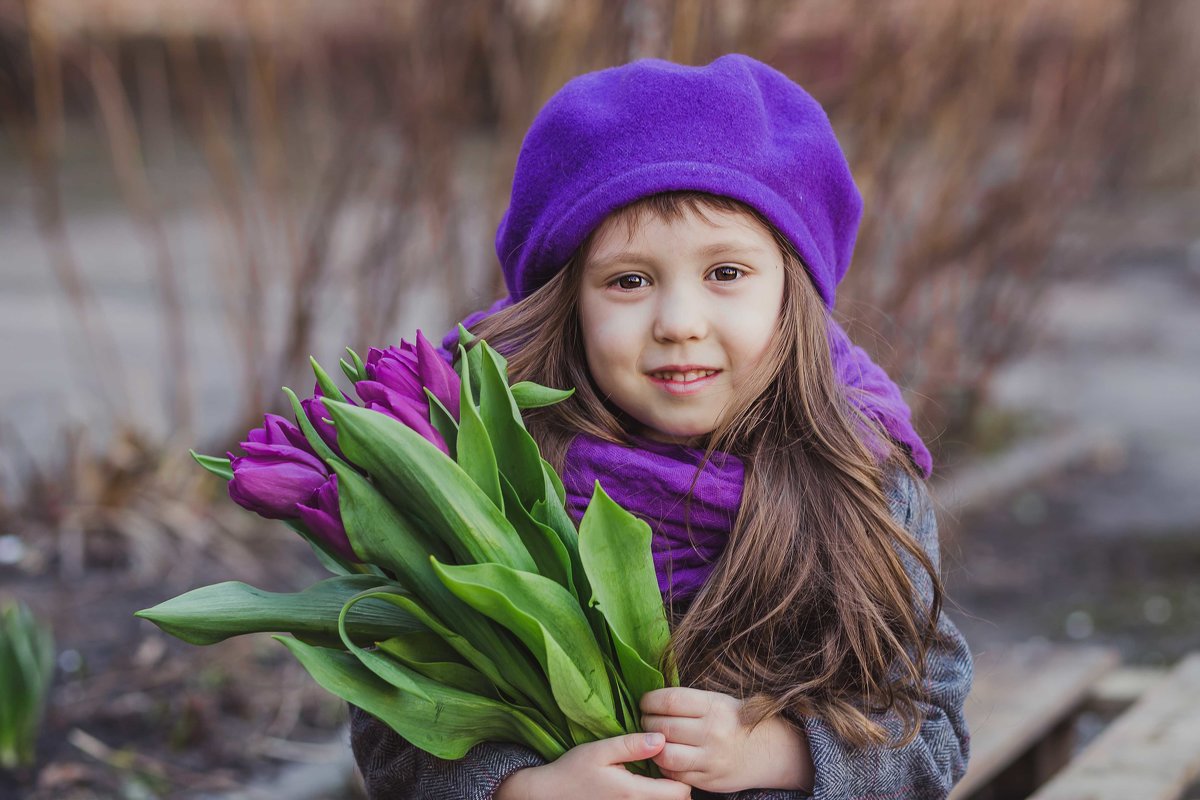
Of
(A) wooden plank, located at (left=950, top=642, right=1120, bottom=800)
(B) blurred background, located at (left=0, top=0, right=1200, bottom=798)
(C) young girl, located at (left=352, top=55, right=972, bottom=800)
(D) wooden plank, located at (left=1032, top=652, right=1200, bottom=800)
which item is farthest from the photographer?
(B) blurred background, located at (left=0, top=0, right=1200, bottom=798)

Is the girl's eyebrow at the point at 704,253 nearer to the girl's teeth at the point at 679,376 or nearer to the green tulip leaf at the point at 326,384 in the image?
the girl's teeth at the point at 679,376

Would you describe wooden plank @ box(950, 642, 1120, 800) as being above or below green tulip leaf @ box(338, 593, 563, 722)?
below

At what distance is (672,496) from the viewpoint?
5.32ft

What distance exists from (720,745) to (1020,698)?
1465 mm

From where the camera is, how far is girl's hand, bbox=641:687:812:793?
149cm

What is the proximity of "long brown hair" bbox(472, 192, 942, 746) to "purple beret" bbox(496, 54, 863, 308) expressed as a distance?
0.10 feet

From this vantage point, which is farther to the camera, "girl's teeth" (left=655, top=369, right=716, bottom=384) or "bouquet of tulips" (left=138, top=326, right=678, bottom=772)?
"girl's teeth" (left=655, top=369, right=716, bottom=384)

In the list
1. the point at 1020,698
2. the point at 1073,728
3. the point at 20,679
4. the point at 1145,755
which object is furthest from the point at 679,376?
the point at 1073,728

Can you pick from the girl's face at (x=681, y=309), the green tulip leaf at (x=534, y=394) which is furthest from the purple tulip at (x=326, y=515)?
the girl's face at (x=681, y=309)

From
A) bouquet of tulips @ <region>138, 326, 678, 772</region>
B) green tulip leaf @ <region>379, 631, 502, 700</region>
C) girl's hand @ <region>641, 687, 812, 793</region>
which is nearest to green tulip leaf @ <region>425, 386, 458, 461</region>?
bouquet of tulips @ <region>138, 326, 678, 772</region>

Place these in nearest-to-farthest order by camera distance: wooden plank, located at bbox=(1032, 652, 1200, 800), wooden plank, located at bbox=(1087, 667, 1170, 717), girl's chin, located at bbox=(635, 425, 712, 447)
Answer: girl's chin, located at bbox=(635, 425, 712, 447), wooden plank, located at bbox=(1032, 652, 1200, 800), wooden plank, located at bbox=(1087, 667, 1170, 717)

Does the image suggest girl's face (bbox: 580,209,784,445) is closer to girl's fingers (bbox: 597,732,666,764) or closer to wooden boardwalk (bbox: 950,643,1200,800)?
girl's fingers (bbox: 597,732,666,764)

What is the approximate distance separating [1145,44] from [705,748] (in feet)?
27.6

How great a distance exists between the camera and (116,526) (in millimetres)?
3861
